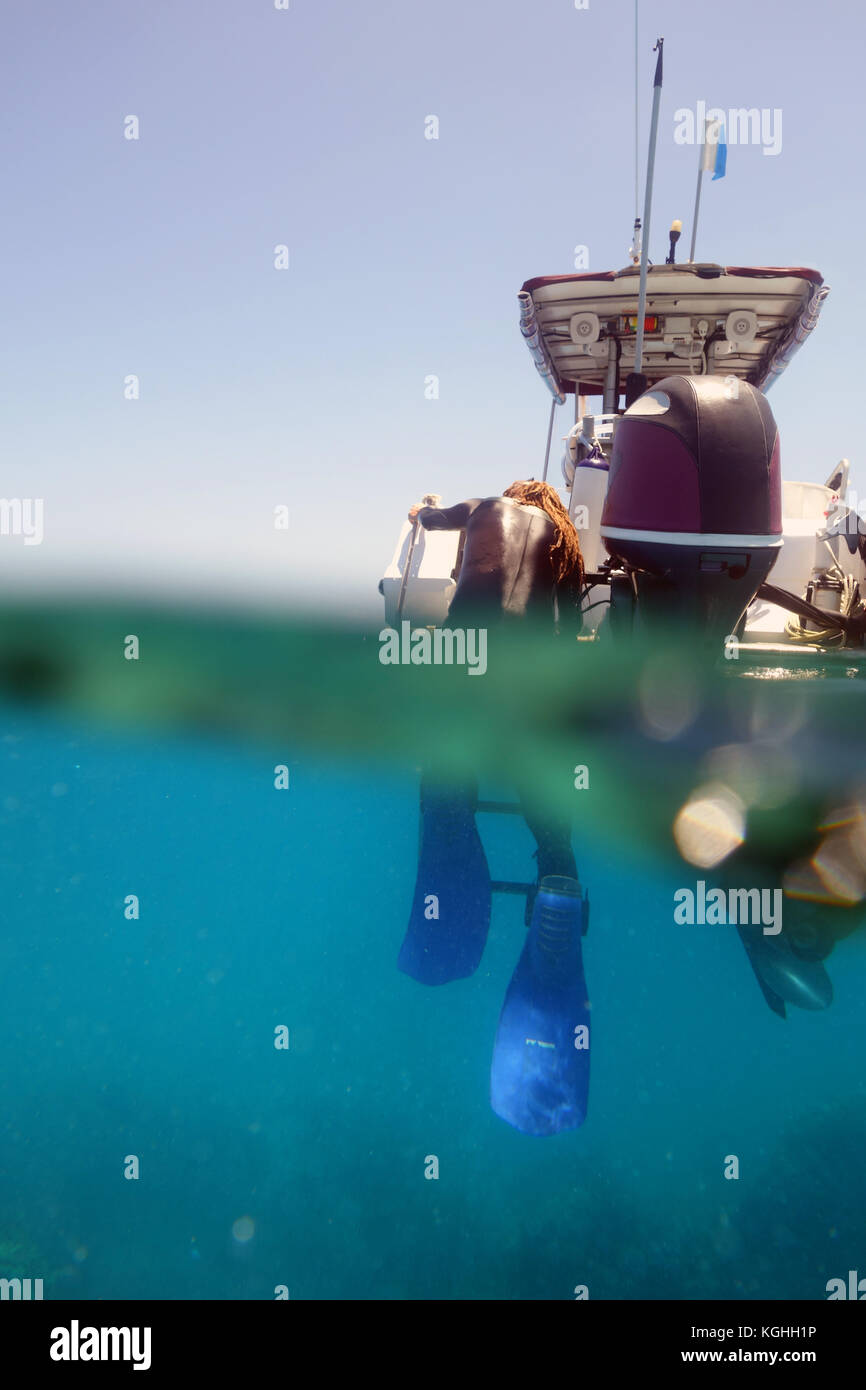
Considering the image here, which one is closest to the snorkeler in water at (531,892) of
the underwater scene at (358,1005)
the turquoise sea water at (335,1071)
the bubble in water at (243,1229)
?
the underwater scene at (358,1005)

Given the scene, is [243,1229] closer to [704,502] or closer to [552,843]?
[552,843]

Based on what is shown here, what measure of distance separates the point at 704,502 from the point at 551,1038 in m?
2.59

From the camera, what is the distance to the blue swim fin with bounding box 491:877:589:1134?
2938 millimetres

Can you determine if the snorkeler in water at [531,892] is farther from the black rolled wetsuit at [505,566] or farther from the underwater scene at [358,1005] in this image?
the underwater scene at [358,1005]

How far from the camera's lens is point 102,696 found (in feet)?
20.6

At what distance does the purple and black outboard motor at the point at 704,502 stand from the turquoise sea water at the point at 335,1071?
102 inches

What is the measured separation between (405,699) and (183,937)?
4.76 metres

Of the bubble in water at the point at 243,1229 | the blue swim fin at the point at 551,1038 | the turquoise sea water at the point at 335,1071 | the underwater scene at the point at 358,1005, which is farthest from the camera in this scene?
→ the bubble in water at the point at 243,1229

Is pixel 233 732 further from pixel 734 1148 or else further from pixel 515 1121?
pixel 734 1148

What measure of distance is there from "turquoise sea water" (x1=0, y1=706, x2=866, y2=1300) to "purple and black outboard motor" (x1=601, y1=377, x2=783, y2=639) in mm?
2586

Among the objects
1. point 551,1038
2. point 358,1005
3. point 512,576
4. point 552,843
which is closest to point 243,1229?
point 358,1005

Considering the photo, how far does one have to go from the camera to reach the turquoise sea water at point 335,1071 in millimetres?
4223

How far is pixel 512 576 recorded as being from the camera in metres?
→ 3.12
